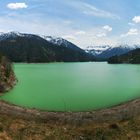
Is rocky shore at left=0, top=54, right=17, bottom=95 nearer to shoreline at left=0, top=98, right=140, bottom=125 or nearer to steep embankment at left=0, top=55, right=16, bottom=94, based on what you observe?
steep embankment at left=0, top=55, right=16, bottom=94

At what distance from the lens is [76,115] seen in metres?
40.8

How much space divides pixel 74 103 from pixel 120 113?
40.4ft

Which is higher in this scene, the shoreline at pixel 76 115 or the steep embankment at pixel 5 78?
the steep embankment at pixel 5 78

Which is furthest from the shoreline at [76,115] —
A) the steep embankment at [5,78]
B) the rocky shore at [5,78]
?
the steep embankment at [5,78]

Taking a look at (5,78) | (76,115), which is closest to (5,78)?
(5,78)

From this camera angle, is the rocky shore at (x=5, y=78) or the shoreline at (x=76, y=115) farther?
the rocky shore at (x=5, y=78)

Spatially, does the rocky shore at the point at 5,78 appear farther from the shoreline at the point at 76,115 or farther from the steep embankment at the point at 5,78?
the shoreline at the point at 76,115

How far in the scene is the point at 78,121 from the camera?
3753cm

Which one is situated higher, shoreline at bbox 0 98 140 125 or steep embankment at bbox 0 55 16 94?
steep embankment at bbox 0 55 16 94

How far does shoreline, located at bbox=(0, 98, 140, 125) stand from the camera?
124ft

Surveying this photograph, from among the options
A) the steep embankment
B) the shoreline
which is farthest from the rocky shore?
the shoreline

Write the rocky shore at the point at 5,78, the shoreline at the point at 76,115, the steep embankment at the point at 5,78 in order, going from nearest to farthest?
the shoreline at the point at 76,115, the rocky shore at the point at 5,78, the steep embankment at the point at 5,78

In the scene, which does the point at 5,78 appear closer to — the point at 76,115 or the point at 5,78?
the point at 5,78

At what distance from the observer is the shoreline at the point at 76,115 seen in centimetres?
3791
